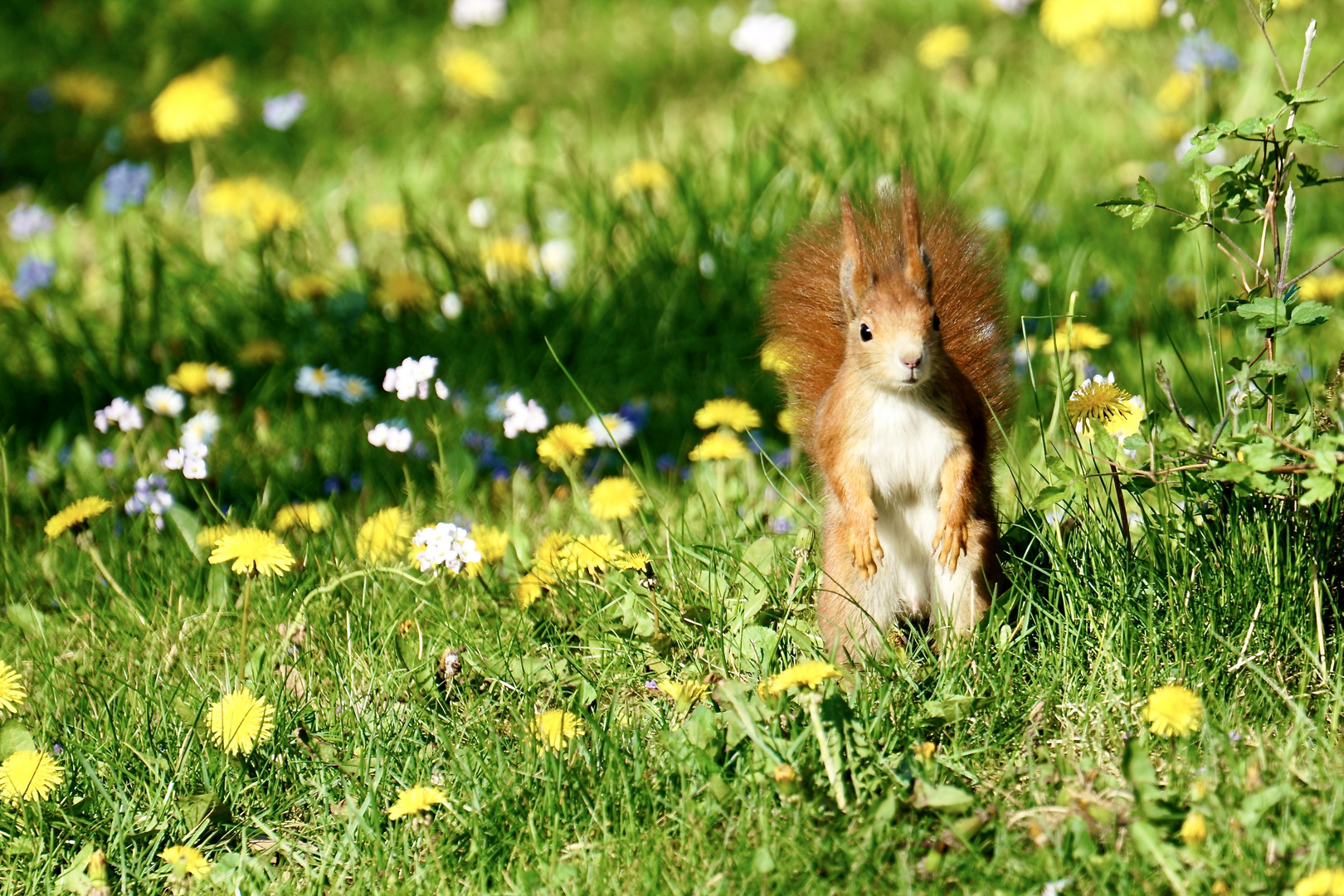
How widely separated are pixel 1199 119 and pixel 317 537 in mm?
2136

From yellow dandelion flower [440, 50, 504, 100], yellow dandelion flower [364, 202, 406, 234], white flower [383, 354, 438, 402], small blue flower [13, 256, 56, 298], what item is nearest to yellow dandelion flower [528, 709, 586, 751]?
white flower [383, 354, 438, 402]

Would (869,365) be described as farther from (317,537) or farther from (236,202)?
(236,202)

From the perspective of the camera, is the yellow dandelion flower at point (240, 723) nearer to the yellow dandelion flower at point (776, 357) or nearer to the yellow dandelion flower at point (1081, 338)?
the yellow dandelion flower at point (776, 357)

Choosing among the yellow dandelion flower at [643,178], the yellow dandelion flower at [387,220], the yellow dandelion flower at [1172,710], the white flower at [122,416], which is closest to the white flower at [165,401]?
the white flower at [122,416]

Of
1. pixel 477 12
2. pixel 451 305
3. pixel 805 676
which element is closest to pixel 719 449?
pixel 805 676

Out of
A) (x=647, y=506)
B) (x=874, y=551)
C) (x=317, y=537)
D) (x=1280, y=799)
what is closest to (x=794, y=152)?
(x=647, y=506)

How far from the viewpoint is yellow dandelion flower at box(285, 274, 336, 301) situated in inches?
147

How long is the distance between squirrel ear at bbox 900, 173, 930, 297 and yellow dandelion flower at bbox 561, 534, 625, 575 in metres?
0.77

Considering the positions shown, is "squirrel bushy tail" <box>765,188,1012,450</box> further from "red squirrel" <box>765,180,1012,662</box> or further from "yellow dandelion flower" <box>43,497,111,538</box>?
"yellow dandelion flower" <box>43,497,111,538</box>

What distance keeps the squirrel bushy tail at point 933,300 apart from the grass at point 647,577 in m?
0.13

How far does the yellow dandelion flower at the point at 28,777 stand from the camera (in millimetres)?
2104

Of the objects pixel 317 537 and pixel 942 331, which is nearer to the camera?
pixel 942 331

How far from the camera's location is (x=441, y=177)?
4863 mm

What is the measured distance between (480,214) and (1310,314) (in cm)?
274
